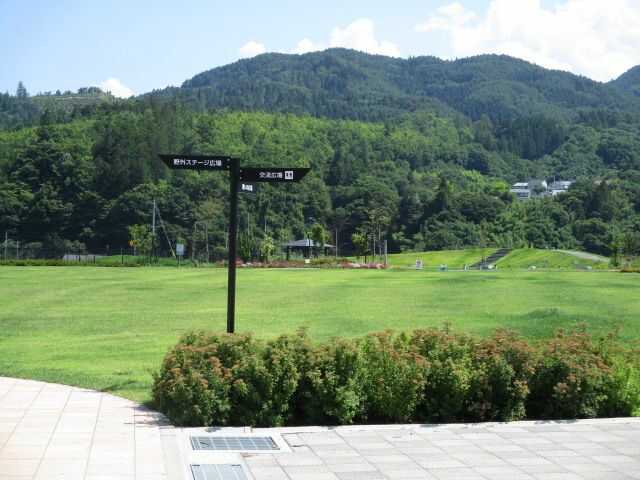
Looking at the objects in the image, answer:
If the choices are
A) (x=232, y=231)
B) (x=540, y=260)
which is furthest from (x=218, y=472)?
(x=540, y=260)

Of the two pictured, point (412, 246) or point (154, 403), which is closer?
point (154, 403)

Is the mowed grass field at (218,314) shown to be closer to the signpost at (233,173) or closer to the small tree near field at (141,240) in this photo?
the signpost at (233,173)

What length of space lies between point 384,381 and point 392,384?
100 mm

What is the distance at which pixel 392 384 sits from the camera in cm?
929

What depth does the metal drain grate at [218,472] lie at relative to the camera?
704 centimetres

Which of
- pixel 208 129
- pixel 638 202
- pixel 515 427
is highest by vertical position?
pixel 208 129

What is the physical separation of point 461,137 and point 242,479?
185 meters

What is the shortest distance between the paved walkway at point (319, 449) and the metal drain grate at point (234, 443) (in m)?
0.12

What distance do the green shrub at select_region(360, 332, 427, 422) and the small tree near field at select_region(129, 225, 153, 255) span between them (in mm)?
80929

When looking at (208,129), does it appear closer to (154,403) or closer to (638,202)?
(638,202)

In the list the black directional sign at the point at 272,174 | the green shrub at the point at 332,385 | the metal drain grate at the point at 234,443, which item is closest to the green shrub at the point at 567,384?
the green shrub at the point at 332,385

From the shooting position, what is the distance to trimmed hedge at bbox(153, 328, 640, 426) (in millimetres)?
8930

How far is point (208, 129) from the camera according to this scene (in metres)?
136

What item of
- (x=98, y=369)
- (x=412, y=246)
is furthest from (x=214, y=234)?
(x=98, y=369)
